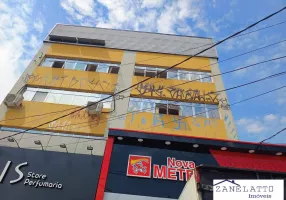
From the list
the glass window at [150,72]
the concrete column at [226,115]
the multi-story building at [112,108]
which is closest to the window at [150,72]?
the glass window at [150,72]

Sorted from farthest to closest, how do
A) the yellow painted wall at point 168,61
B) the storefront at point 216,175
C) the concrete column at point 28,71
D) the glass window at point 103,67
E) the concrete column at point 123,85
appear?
the yellow painted wall at point 168,61, the glass window at point 103,67, the concrete column at point 28,71, the concrete column at point 123,85, the storefront at point 216,175

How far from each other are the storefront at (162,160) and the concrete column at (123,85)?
2.66 metres

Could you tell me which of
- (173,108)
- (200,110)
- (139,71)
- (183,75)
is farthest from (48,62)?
(200,110)

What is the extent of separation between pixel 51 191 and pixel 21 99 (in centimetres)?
701

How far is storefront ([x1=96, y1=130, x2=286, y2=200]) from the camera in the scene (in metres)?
9.85

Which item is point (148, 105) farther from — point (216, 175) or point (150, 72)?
point (216, 175)

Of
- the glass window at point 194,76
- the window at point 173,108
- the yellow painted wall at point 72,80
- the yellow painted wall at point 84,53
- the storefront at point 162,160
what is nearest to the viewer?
the storefront at point 162,160

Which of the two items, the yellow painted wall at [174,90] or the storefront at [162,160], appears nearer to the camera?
the storefront at [162,160]

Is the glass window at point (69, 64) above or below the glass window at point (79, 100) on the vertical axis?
above

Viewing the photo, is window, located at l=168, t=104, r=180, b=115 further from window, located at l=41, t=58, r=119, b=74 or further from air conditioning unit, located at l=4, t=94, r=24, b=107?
air conditioning unit, located at l=4, t=94, r=24, b=107

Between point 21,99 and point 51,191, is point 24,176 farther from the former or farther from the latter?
point 21,99

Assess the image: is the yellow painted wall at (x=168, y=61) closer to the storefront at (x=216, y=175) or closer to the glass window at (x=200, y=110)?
the glass window at (x=200, y=110)

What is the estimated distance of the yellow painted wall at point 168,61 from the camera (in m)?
18.0

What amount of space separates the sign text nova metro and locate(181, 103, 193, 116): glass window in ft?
14.9
